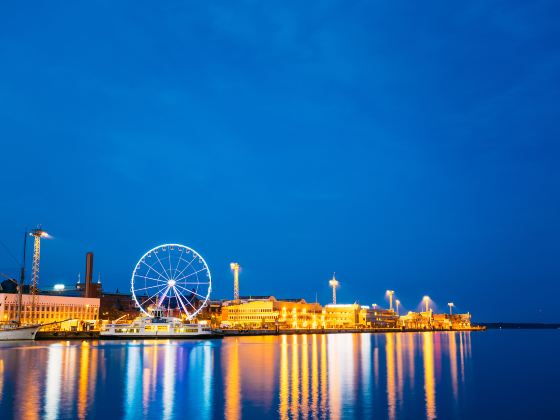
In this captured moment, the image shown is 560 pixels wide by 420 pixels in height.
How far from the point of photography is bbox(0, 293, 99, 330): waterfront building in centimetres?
14038

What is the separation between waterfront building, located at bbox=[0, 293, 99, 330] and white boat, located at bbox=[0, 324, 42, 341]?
2539cm

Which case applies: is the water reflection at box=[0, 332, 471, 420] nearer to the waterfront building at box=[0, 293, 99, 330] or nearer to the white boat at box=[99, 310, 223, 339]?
the white boat at box=[99, 310, 223, 339]

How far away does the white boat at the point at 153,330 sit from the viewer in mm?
113062

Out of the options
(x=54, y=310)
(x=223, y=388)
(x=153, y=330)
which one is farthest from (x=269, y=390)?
(x=54, y=310)

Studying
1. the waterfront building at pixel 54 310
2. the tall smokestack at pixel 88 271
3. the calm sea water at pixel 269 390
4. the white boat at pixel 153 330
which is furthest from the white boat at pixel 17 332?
the tall smokestack at pixel 88 271

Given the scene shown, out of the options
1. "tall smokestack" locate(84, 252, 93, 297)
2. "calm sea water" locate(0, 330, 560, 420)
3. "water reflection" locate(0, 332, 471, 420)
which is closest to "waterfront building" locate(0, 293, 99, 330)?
"tall smokestack" locate(84, 252, 93, 297)

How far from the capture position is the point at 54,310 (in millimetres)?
151875

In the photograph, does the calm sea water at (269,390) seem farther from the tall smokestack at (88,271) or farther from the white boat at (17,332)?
the tall smokestack at (88,271)

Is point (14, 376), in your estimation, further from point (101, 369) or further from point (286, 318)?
point (286, 318)

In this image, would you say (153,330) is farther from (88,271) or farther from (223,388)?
(223,388)

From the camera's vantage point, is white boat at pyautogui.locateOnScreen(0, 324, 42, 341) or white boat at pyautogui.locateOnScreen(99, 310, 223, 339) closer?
white boat at pyautogui.locateOnScreen(0, 324, 42, 341)

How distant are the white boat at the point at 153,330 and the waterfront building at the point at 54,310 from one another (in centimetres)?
2453

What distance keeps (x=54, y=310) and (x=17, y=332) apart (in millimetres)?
47155

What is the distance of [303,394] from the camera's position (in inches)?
1312
